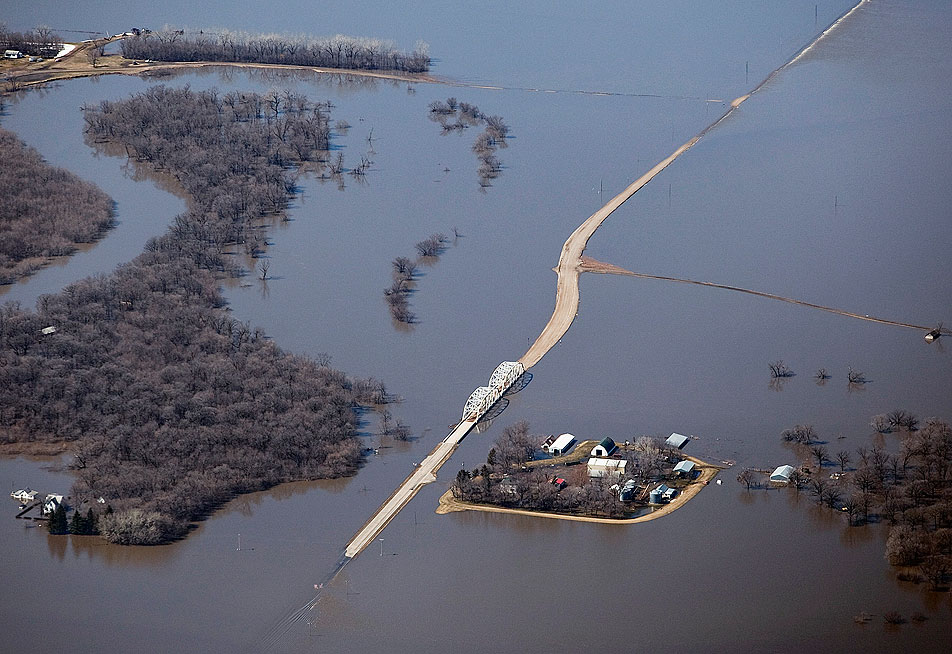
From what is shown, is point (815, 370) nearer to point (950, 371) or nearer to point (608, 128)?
point (950, 371)

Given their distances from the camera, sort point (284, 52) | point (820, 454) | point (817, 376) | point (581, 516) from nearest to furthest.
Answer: point (581, 516)
point (820, 454)
point (817, 376)
point (284, 52)

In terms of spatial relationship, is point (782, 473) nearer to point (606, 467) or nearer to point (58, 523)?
point (606, 467)

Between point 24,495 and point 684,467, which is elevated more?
point 684,467

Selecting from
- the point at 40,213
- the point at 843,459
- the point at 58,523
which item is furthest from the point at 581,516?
the point at 40,213

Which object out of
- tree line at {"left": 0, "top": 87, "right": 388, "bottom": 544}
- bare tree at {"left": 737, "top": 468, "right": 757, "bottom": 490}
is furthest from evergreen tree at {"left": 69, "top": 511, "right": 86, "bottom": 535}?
bare tree at {"left": 737, "top": 468, "right": 757, "bottom": 490}

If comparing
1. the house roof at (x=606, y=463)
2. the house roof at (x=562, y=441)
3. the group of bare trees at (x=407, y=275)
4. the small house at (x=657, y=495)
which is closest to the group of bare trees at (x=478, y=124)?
the group of bare trees at (x=407, y=275)

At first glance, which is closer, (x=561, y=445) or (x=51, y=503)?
(x=51, y=503)
